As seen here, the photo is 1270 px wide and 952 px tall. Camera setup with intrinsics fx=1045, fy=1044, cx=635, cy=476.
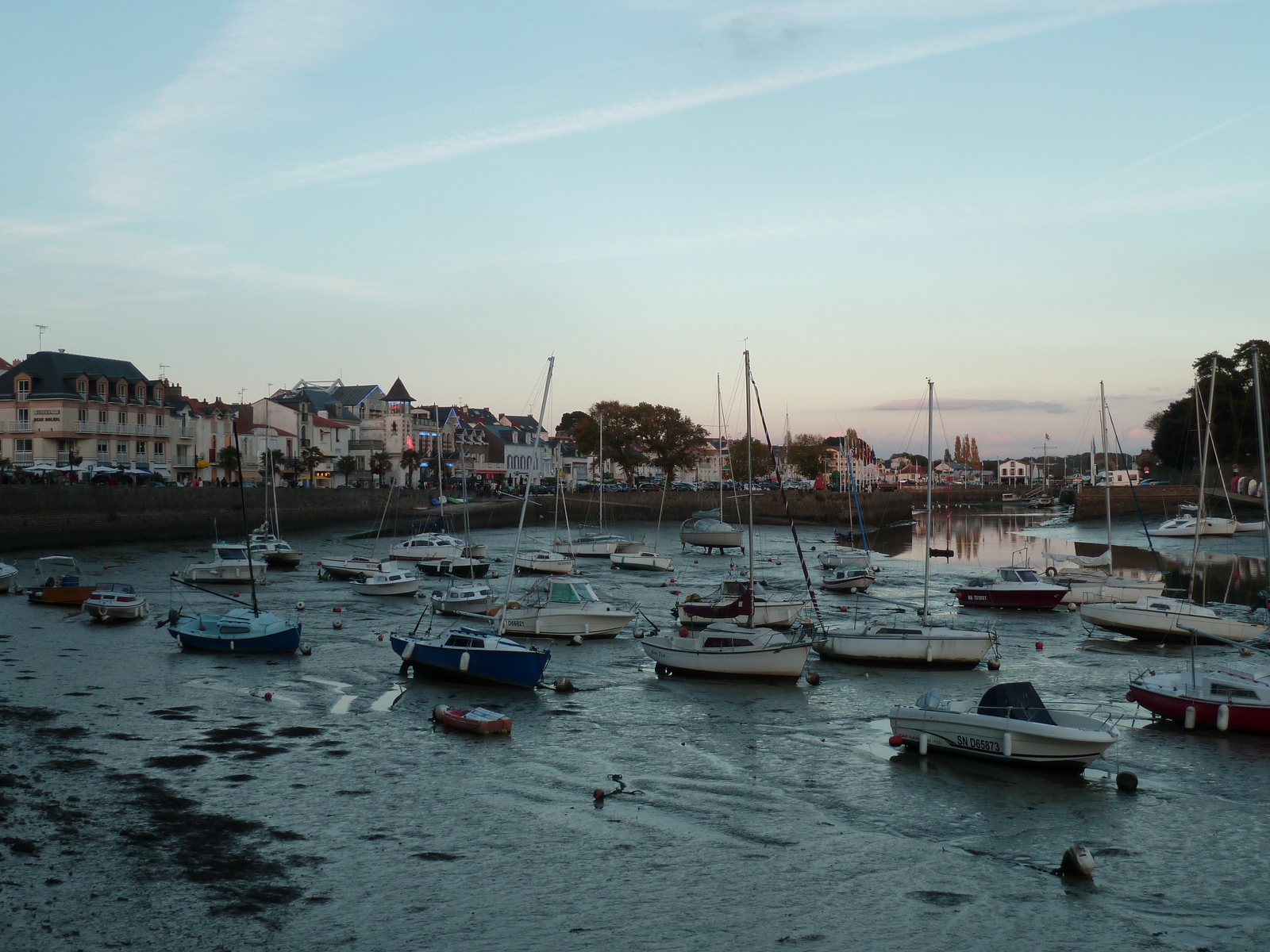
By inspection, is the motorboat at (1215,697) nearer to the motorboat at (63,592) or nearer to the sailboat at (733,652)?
the sailboat at (733,652)

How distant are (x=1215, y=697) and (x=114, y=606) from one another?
1424 inches

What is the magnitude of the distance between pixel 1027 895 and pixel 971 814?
11.5ft

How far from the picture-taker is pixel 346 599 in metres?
48.1

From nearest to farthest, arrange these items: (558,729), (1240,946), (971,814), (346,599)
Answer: (1240,946)
(971,814)
(558,729)
(346,599)

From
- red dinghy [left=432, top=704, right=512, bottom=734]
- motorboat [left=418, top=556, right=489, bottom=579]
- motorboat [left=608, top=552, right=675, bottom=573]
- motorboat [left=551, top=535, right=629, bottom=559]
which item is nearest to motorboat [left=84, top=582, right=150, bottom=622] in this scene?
motorboat [left=418, top=556, right=489, bottom=579]

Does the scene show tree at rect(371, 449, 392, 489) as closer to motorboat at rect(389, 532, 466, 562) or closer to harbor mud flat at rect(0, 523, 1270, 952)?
motorboat at rect(389, 532, 466, 562)

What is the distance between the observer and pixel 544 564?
201 ft

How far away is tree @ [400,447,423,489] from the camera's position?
135250 mm

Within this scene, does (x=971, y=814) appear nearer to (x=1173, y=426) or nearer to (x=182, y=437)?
(x=182, y=437)

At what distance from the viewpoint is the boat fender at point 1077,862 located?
50.6ft

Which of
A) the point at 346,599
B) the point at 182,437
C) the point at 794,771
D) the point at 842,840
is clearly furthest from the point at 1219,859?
the point at 182,437

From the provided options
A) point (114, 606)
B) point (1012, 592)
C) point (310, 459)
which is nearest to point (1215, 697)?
point (1012, 592)

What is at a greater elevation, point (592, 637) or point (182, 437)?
point (182, 437)

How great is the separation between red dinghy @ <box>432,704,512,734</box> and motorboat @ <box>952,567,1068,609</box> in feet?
97.5
